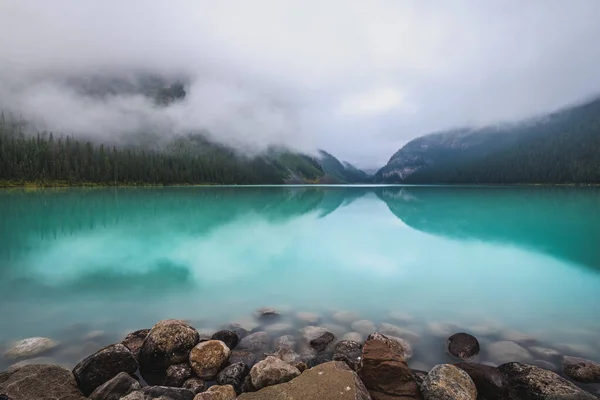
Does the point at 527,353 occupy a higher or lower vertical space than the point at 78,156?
lower

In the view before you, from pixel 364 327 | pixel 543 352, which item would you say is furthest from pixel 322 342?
pixel 543 352

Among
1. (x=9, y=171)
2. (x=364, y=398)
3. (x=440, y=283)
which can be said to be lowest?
(x=440, y=283)

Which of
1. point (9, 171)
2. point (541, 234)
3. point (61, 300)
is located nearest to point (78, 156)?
point (9, 171)

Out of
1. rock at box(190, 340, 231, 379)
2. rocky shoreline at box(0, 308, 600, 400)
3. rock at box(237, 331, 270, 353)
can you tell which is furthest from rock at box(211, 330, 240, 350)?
rock at box(190, 340, 231, 379)

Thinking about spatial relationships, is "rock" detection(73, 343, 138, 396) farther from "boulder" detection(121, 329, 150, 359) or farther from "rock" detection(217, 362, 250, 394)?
"rock" detection(217, 362, 250, 394)

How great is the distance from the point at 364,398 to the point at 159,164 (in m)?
186

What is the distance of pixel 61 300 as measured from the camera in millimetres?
13484

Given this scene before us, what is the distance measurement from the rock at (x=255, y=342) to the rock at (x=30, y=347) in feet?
18.2

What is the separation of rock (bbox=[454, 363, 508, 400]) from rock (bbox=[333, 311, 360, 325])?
15.4 ft

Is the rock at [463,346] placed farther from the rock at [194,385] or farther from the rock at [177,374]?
the rock at [177,374]

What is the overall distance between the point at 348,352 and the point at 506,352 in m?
4.67

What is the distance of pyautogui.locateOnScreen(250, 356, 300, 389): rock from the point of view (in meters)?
6.84

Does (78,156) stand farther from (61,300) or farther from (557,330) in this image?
(557,330)

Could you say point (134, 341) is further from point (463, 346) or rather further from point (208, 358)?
point (463, 346)
